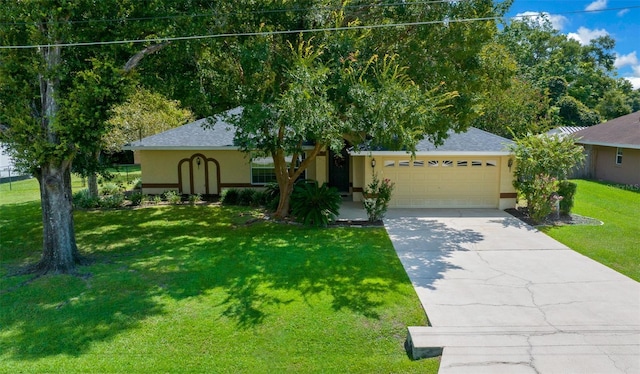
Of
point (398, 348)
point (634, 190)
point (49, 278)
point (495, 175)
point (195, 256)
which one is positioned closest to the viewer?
point (398, 348)

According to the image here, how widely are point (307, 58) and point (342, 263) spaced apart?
468cm

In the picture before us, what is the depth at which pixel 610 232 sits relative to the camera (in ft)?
38.0

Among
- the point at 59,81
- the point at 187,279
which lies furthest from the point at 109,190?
the point at 187,279

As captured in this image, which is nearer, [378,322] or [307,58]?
[378,322]

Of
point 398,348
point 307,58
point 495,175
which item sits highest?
point 307,58

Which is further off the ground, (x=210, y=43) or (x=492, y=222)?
(x=210, y=43)

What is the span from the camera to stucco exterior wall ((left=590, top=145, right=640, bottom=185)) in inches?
765

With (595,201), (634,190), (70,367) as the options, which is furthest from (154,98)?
(634,190)

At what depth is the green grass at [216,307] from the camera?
5.48 m

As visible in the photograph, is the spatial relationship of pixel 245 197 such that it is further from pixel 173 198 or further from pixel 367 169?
pixel 367 169

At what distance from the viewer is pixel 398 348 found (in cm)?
574

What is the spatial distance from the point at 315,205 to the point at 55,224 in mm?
6706

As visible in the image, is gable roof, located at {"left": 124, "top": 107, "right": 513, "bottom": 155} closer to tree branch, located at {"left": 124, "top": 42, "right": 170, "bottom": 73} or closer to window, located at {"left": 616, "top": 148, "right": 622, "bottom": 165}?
tree branch, located at {"left": 124, "top": 42, "right": 170, "bottom": 73}

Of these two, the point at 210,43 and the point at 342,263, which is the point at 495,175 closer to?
the point at 342,263
